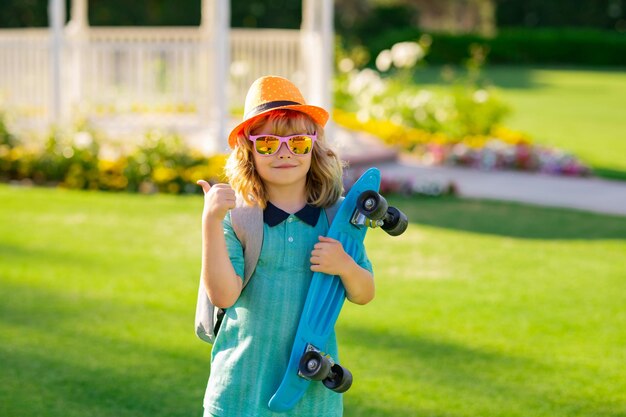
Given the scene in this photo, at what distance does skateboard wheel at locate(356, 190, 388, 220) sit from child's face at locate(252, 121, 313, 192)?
205mm

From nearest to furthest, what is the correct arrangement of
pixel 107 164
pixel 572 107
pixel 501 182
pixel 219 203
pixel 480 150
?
pixel 219 203 → pixel 107 164 → pixel 501 182 → pixel 480 150 → pixel 572 107

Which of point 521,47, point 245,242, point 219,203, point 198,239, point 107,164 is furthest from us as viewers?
point 521,47

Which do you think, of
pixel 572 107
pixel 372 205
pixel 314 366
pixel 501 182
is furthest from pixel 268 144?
pixel 572 107

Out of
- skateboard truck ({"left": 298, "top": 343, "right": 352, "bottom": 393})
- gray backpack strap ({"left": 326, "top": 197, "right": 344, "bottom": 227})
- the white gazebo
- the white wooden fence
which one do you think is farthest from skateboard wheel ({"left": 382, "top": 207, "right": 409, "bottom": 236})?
the white wooden fence

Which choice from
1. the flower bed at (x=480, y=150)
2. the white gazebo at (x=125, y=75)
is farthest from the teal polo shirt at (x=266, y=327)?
the flower bed at (x=480, y=150)

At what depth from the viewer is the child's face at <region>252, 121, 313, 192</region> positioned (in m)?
2.98

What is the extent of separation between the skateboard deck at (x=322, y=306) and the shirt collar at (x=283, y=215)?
2.9 inches

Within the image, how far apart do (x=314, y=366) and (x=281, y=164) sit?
57 cm

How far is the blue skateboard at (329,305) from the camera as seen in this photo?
2.88m

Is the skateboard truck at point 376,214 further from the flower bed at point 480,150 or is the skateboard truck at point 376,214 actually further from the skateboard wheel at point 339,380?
the flower bed at point 480,150

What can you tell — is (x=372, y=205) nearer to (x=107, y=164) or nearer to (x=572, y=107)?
(x=107, y=164)

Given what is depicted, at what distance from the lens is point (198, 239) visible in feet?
25.9

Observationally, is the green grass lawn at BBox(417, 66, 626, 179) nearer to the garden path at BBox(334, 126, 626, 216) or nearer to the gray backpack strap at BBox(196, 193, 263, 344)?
the garden path at BBox(334, 126, 626, 216)

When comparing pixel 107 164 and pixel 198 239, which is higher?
pixel 107 164
